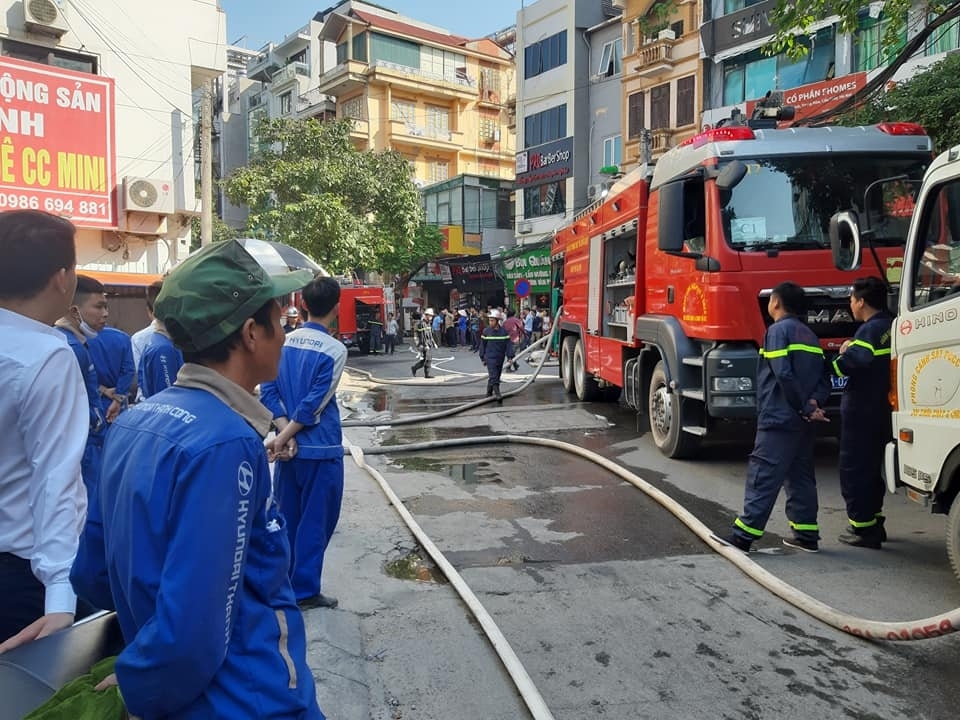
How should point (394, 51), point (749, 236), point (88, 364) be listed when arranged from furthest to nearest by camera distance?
1. point (394, 51)
2. point (749, 236)
3. point (88, 364)

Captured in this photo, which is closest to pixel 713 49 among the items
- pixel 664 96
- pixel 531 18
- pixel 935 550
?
pixel 664 96

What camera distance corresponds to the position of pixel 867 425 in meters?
5.21

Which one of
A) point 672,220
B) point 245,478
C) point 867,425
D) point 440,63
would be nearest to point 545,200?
point 440,63

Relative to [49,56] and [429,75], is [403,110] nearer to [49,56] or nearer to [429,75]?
[429,75]

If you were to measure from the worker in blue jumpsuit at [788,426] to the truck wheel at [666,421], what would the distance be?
258 cm

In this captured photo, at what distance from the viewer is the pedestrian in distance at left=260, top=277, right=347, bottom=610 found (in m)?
3.94

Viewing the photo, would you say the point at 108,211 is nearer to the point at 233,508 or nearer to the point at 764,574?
the point at 764,574

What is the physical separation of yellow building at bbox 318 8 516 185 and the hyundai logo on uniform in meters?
41.0

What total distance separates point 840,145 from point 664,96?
21199 millimetres

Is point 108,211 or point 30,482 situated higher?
point 108,211

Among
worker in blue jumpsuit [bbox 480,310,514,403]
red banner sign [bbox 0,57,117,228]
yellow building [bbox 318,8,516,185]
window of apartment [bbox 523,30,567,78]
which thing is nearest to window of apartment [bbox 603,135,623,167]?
window of apartment [bbox 523,30,567,78]

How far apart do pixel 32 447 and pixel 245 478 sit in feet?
3.06

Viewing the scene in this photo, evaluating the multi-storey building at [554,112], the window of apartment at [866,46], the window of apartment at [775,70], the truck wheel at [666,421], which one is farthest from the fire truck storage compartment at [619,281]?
the multi-storey building at [554,112]

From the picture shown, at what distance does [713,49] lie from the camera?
963 inches
